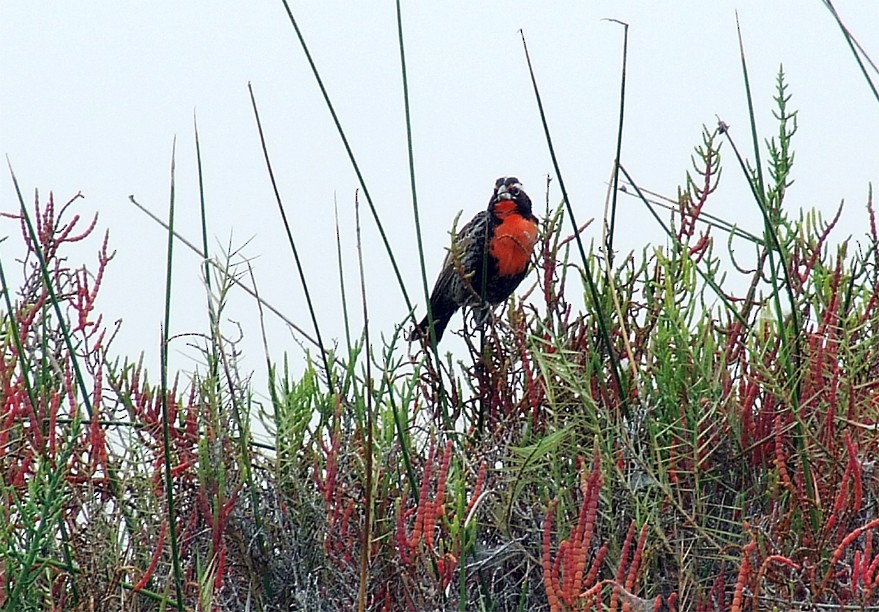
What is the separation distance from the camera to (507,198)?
12.7 ft

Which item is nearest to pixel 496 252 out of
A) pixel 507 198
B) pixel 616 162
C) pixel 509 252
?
pixel 509 252

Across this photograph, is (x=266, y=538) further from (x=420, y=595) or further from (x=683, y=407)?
(x=683, y=407)

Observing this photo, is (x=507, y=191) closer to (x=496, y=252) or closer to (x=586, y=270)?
(x=496, y=252)

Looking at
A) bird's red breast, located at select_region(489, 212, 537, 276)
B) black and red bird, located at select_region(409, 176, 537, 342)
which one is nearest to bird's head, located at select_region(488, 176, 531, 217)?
black and red bird, located at select_region(409, 176, 537, 342)

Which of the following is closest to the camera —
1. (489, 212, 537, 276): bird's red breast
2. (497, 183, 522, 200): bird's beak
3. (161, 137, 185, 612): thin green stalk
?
(161, 137, 185, 612): thin green stalk

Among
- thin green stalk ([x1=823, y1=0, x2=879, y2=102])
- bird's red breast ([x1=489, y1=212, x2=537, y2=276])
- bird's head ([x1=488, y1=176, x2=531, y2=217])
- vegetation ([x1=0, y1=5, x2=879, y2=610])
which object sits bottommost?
vegetation ([x1=0, y1=5, x2=879, y2=610])

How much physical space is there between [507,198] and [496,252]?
29 cm

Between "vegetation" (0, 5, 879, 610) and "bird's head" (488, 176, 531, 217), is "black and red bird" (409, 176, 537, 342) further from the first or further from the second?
"vegetation" (0, 5, 879, 610)

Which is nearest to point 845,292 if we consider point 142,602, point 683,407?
point 683,407

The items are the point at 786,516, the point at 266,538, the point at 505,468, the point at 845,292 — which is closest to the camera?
the point at 786,516

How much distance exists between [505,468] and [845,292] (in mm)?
716

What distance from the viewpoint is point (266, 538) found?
1829mm

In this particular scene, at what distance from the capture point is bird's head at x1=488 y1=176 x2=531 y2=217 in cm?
388

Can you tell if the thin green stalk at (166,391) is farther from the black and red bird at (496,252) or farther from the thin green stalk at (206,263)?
the black and red bird at (496,252)
